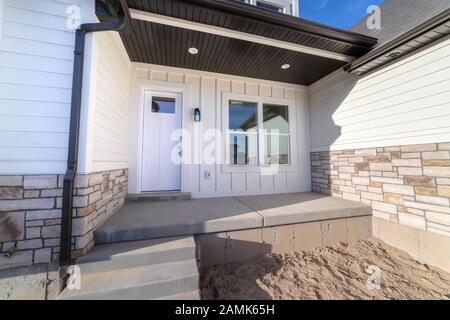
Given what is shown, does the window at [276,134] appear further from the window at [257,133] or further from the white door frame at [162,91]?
the white door frame at [162,91]

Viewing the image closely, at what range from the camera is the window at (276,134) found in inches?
161

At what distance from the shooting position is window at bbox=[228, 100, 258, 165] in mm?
3861

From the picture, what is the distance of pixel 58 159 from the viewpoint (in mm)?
1677

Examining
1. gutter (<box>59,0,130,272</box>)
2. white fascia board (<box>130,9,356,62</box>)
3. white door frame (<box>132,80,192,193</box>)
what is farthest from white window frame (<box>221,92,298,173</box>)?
gutter (<box>59,0,130,272</box>)

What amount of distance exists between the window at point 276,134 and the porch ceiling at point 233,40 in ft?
2.77

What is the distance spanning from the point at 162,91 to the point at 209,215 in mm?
2549

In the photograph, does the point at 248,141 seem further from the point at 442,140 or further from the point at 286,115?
the point at 442,140

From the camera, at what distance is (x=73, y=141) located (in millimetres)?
1656

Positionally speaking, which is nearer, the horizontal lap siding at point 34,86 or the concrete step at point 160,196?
the horizontal lap siding at point 34,86

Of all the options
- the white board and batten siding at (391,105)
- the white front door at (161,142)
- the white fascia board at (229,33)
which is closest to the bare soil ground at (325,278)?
the white board and batten siding at (391,105)

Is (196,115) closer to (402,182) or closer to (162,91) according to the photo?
(162,91)

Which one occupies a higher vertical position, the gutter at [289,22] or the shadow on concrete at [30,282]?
the gutter at [289,22]
